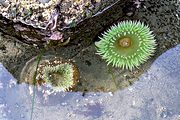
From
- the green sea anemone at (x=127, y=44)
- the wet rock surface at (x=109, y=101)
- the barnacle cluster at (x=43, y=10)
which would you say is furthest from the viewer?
the wet rock surface at (x=109, y=101)

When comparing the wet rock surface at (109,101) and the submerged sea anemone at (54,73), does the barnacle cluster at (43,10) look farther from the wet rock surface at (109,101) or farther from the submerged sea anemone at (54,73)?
the wet rock surface at (109,101)

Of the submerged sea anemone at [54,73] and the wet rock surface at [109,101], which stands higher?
the submerged sea anemone at [54,73]

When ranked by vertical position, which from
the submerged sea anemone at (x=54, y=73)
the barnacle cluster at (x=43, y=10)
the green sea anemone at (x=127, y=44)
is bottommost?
the submerged sea anemone at (x=54, y=73)

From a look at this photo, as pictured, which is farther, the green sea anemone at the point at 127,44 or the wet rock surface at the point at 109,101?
the wet rock surface at the point at 109,101

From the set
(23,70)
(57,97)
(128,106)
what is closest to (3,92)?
(23,70)

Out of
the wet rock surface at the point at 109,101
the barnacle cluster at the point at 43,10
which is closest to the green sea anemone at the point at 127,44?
the wet rock surface at the point at 109,101

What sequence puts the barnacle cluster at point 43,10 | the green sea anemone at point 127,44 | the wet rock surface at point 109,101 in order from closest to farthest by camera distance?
the barnacle cluster at point 43,10, the green sea anemone at point 127,44, the wet rock surface at point 109,101
